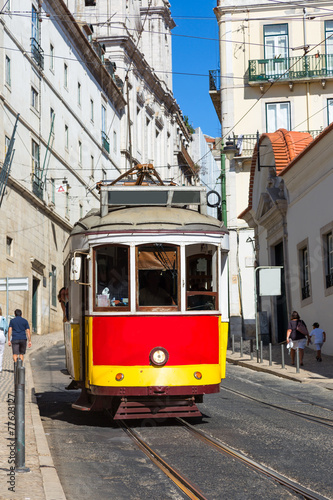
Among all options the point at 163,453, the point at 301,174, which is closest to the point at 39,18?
the point at 301,174

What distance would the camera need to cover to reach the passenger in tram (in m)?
11.3

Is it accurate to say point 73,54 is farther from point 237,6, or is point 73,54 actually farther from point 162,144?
point 162,144

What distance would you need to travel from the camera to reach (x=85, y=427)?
37.8 ft

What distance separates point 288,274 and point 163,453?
2242cm

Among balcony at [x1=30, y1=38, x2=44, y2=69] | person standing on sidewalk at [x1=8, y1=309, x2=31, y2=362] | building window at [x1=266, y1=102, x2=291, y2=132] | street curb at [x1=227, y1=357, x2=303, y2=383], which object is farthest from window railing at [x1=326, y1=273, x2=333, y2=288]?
balcony at [x1=30, y1=38, x2=44, y2=69]

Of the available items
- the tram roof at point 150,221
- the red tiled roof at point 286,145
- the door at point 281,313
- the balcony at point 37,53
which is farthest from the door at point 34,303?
the tram roof at point 150,221

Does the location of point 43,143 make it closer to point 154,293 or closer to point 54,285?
point 54,285

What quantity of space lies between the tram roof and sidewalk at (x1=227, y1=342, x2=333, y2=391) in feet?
24.2

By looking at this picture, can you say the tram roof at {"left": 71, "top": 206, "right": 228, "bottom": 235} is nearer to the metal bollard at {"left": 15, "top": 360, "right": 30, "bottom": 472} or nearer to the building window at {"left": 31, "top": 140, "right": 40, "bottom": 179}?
the metal bollard at {"left": 15, "top": 360, "right": 30, "bottom": 472}

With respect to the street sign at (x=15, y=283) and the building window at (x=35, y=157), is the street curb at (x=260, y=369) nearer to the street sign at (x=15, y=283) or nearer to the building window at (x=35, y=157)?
the street sign at (x=15, y=283)

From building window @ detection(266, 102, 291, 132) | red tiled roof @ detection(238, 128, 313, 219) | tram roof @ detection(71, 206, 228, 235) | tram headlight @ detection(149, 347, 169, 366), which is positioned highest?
building window @ detection(266, 102, 291, 132)

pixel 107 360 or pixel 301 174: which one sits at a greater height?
pixel 301 174

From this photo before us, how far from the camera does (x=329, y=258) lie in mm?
26516

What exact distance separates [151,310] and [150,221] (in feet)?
3.95
